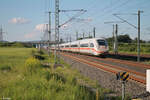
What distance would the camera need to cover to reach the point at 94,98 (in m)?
6.57

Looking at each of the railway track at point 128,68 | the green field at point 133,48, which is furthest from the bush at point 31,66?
the green field at point 133,48

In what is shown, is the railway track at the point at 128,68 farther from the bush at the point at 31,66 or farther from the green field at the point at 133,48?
the green field at the point at 133,48

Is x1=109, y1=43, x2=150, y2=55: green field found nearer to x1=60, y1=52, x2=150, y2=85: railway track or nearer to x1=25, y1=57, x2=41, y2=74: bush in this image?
x1=60, y1=52, x2=150, y2=85: railway track

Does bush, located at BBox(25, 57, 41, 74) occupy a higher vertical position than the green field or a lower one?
lower

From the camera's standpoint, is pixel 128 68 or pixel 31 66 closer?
pixel 31 66

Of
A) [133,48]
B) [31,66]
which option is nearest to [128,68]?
[31,66]

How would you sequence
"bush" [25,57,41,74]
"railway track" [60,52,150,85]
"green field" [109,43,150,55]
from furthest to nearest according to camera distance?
"green field" [109,43,150,55]
"railway track" [60,52,150,85]
"bush" [25,57,41,74]

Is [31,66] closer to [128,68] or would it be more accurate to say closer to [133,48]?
[128,68]

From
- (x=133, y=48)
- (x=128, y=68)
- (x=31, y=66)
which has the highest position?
(x=133, y=48)

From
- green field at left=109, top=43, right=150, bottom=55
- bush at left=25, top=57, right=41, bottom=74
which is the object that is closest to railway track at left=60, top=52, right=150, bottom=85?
bush at left=25, top=57, right=41, bottom=74

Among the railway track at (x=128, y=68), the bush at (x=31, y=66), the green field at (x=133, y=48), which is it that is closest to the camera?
the bush at (x=31, y=66)

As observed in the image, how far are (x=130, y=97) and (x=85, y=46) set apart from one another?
2312 cm

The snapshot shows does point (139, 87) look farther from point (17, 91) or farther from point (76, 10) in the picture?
point (76, 10)

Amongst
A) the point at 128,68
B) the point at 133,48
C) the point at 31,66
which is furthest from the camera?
the point at 133,48
